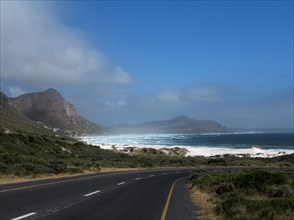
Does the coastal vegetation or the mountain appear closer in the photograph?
the coastal vegetation

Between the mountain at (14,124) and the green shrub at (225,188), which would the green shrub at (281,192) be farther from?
the mountain at (14,124)

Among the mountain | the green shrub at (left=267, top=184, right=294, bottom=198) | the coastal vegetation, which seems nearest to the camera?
the coastal vegetation

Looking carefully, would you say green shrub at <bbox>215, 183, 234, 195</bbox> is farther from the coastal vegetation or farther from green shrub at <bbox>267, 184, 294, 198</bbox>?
green shrub at <bbox>267, 184, 294, 198</bbox>

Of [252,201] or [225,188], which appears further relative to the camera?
[225,188]

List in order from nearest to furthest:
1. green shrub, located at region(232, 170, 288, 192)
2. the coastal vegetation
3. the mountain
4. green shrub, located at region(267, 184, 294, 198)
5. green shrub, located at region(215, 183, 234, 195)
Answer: the coastal vegetation, green shrub, located at region(267, 184, 294, 198), green shrub, located at region(215, 183, 234, 195), green shrub, located at region(232, 170, 288, 192), the mountain

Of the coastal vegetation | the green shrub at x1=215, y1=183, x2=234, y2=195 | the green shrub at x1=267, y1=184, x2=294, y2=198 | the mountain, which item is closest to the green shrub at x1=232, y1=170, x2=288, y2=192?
the coastal vegetation

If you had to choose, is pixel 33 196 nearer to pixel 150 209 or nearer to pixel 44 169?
pixel 150 209

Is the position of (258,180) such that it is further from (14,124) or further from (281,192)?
(14,124)

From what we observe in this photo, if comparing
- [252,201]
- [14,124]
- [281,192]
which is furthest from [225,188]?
[14,124]

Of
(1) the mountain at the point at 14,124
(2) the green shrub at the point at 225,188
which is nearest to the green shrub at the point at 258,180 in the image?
(2) the green shrub at the point at 225,188

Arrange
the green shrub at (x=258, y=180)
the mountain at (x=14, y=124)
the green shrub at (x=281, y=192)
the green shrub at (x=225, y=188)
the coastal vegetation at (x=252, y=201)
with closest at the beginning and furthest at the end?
1. the coastal vegetation at (x=252, y=201)
2. the green shrub at (x=281, y=192)
3. the green shrub at (x=225, y=188)
4. the green shrub at (x=258, y=180)
5. the mountain at (x=14, y=124)

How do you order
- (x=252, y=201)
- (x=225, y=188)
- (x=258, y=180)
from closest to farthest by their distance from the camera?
(x=252, y=201) < (x=225, y=188) < (x=258, y=180)

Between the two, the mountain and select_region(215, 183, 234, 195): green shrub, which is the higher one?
the mountain

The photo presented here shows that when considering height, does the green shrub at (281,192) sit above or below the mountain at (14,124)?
below
